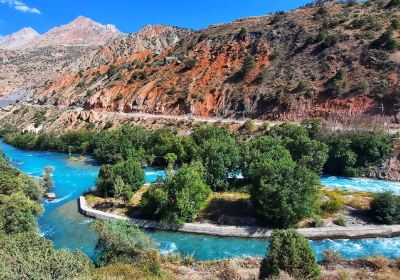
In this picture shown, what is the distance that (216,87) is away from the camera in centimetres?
10062

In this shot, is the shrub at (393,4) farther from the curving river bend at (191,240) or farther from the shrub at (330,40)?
the curving river bend at (191,240)

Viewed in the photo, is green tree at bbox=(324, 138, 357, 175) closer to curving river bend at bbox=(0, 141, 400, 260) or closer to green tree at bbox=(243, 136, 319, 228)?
curving river bend at bbox=(0, 141, 400, 260)

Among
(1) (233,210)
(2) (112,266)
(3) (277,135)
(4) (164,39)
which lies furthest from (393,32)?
(4) (164,39)

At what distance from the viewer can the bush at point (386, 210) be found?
4219 centimetres

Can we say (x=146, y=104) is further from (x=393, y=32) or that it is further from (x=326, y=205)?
(x=326, y=205)

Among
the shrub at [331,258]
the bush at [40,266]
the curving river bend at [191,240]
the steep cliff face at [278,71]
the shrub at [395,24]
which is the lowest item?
the curving river bend at [191,240]

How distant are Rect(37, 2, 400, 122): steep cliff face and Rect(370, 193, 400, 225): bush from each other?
112 ft

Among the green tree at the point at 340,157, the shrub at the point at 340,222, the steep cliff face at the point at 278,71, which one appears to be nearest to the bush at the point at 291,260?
the shrub at the point at 340,222

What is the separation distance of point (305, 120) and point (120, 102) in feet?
184

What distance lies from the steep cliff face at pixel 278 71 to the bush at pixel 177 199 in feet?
146

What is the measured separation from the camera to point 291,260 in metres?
28.1

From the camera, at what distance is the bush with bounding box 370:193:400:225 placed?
138 ft

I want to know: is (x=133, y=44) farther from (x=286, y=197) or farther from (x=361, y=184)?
(x=286, y=197)

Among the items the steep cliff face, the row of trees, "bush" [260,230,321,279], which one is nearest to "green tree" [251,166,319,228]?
the row of trees
